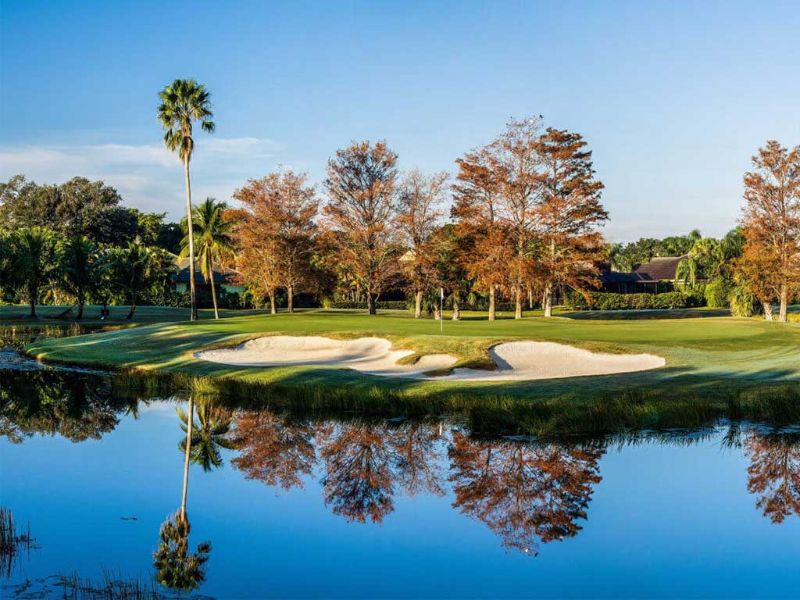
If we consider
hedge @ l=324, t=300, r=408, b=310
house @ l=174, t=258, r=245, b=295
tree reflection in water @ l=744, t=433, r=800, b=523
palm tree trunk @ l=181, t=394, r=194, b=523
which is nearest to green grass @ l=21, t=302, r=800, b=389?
palm tree trunk @ l=181, t=394, r=194, b=523

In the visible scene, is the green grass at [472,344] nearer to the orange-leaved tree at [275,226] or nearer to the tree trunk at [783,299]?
the orange-leaved tree at [275,226]

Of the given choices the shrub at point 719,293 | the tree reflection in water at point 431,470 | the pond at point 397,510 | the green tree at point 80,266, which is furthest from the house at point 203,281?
the tree reflection in water at point 431,470

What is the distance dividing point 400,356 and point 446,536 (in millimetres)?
16551

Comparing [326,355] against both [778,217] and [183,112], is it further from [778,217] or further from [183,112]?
[778,217]

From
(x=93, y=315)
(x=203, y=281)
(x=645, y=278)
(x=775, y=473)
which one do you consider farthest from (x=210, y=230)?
(x=645, y=278)

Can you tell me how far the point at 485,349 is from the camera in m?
24.8

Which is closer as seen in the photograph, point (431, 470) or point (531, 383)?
point (431, 470)

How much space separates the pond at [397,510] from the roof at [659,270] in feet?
285

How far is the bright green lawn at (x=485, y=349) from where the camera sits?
1986 cm

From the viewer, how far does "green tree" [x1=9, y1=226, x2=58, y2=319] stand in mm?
55281

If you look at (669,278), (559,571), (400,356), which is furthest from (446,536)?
(669,278)

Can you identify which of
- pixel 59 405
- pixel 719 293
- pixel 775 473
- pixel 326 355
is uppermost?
pixel 719 293

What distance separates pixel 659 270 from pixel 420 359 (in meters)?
83.7

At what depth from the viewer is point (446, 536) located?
30.6 ft
